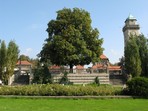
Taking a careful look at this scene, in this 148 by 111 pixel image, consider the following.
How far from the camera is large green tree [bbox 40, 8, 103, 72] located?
1730 inches

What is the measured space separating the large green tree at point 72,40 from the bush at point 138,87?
2354cm

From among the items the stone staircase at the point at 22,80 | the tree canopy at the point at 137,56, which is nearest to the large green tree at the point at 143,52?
the tree canopy at the point at 137,56

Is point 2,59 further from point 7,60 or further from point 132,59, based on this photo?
point 132,59

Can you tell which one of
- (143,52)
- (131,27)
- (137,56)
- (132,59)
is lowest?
(132,59)

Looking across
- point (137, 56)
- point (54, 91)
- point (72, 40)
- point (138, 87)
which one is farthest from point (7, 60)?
point (138, 87)

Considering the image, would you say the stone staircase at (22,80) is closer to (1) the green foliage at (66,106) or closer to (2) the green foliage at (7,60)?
(2) the green foliage at (7,60)

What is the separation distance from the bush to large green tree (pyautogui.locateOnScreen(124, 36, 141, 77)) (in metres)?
28.5

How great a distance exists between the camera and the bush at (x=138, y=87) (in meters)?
19.5

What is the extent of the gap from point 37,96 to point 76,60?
26835mm

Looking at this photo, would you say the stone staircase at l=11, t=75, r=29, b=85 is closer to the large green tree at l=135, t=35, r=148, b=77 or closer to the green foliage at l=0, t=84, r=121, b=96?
the large green tree at l=135, t=35, r=148, b=77

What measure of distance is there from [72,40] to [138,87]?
84.1 feet

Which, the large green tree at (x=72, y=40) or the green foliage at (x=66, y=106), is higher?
the large green tree at (x=72, y=40)

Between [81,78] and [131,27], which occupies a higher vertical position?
[131,27]

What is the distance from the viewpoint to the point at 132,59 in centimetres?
4838
